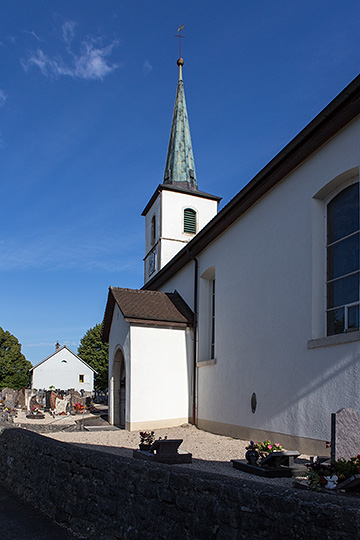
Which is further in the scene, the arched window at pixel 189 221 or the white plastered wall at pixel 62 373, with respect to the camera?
the white plastered wall at pixel 62 373

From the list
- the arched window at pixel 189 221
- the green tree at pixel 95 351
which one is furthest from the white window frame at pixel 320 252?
the green tree at pixel 95 351

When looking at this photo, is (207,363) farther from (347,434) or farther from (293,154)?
(347,434)

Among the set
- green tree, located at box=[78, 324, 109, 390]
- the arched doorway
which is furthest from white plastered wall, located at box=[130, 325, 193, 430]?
green tree, located at box=[78, 324, 109, 390]

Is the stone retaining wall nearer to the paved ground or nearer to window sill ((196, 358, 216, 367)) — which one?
the paved ground

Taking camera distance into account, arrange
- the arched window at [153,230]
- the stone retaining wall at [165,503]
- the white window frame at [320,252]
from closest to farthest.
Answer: the stone retaining wall at [165,503] → the white window frame at [320,252] → the arched window at [153,230]

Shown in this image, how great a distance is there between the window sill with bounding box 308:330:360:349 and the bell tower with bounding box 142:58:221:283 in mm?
17386

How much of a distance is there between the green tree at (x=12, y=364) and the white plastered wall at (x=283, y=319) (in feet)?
145

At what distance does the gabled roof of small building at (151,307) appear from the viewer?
50.5 feet

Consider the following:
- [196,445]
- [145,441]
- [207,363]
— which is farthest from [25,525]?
[207,363]

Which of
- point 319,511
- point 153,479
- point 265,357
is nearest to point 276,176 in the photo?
point 265,357

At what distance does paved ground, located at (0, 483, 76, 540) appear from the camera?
498 cm

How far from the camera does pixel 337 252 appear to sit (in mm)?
9273

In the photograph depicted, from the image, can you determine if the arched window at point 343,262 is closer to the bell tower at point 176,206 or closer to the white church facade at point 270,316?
the white church facade at point 270,316

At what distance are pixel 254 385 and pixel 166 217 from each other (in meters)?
16.6
